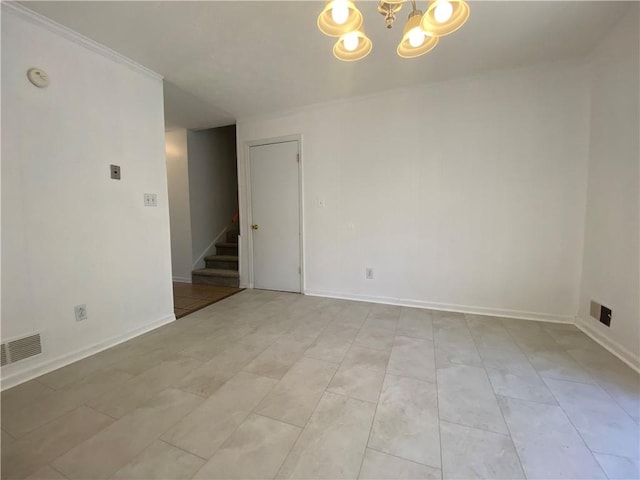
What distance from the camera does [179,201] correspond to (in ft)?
13.9

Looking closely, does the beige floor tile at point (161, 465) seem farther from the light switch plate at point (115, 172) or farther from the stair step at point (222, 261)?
the stair step at point (222, 261)

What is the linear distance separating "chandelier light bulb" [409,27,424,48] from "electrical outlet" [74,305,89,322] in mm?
2811

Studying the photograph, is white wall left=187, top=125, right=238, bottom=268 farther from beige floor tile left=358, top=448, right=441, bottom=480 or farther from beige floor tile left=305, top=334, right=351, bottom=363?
beige floor tile left=358, top=448, right=441, bottom=480

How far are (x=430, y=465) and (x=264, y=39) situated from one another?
2.76 m

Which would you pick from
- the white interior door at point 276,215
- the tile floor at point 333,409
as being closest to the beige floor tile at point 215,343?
the tile floor at point 333,409

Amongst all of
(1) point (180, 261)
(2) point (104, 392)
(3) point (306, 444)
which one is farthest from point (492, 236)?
(1) point (180, 261)

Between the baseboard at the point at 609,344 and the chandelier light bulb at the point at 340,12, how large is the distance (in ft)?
8.97

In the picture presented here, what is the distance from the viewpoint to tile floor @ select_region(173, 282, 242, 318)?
2.98m

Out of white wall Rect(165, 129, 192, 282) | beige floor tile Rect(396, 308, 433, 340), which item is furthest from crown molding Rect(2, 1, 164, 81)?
beige floor tile Rect(396, 308, 433, 340)

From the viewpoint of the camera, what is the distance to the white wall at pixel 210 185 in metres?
4.25

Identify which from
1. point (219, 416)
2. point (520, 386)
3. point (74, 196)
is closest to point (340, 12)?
point (219, 416)

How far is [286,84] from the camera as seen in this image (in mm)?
2668

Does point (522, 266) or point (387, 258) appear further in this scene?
point (387, 258)

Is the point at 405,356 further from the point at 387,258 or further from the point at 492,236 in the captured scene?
the point at 492,236
